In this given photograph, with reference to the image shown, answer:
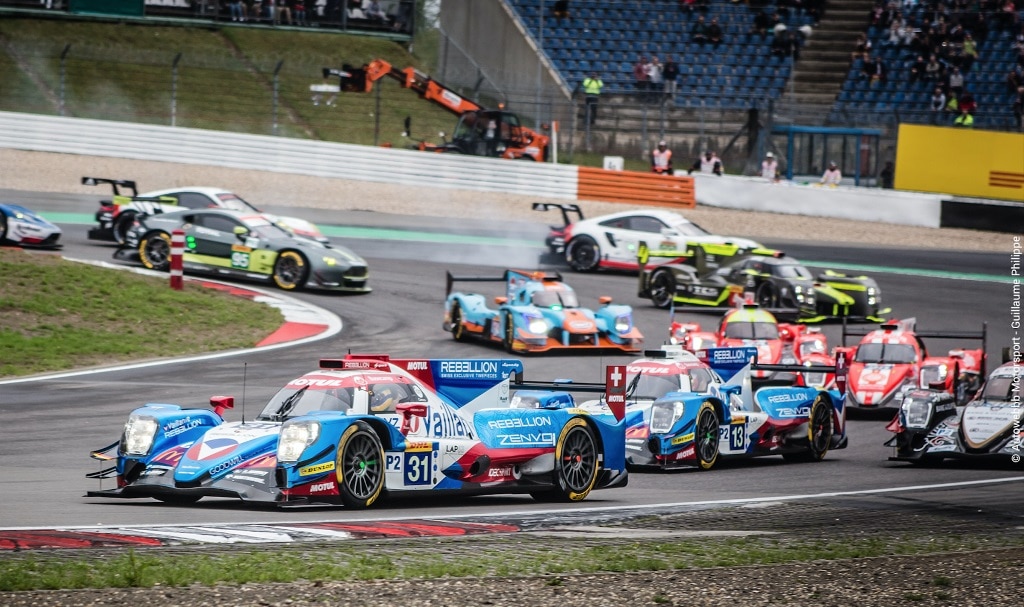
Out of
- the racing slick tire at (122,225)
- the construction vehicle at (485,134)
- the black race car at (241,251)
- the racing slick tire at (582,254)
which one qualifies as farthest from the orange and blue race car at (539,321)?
the construction vehicle at (485,134)

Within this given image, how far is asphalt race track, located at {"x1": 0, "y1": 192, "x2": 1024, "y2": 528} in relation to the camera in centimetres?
1117

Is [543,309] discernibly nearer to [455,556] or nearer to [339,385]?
[339,385]

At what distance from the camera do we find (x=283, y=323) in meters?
23.8

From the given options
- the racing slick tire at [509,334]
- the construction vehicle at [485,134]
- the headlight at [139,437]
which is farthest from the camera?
the construction vehicle at [485,134]

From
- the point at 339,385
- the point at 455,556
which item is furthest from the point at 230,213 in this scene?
the point at 455,556

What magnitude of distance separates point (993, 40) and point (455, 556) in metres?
37.6

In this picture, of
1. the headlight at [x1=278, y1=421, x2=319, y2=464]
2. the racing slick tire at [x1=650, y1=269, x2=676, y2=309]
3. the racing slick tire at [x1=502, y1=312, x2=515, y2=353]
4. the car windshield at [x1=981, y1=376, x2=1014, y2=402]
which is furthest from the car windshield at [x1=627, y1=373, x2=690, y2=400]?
the racing slick tire at [x1=650, y1=269, x2=676, y2=309]

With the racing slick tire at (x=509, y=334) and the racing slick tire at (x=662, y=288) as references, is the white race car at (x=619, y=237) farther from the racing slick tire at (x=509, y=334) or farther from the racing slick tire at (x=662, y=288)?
the racing slick tire at (x=509, y=334)

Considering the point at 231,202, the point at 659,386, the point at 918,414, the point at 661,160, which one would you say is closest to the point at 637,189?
the point at 661,160

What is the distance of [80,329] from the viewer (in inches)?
825

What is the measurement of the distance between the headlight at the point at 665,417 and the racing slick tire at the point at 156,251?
14773 millimetres

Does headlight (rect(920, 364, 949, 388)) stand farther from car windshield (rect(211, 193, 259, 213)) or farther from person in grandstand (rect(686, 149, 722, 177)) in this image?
person in grandstand (rect(686, 149, 722, 177))

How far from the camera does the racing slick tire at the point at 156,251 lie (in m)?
26.8

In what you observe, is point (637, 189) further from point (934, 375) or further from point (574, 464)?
point (574, 464)
